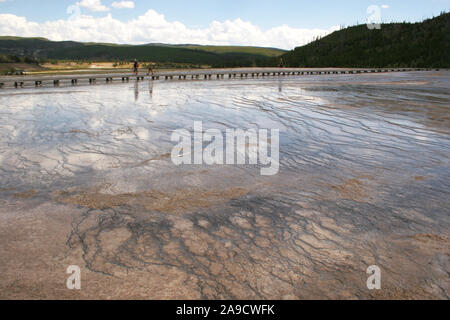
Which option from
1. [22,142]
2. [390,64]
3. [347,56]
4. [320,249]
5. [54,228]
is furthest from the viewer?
[347,56]

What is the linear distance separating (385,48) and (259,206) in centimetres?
6735

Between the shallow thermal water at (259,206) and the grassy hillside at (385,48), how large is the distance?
52.0 metres

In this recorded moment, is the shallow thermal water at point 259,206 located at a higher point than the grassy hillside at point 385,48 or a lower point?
lower

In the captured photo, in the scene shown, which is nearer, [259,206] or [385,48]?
[259,206]

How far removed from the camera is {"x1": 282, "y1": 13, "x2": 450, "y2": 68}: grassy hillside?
5288cm

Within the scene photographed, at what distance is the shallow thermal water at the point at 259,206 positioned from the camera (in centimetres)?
246

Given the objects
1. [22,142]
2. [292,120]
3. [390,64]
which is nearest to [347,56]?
[390,64]

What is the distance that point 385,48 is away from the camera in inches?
2410

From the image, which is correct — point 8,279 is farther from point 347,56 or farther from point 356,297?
point 347,56

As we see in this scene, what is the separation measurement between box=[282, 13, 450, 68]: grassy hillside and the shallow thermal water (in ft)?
170

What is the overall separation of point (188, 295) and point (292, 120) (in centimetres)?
693

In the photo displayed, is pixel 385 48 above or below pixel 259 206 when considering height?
above
